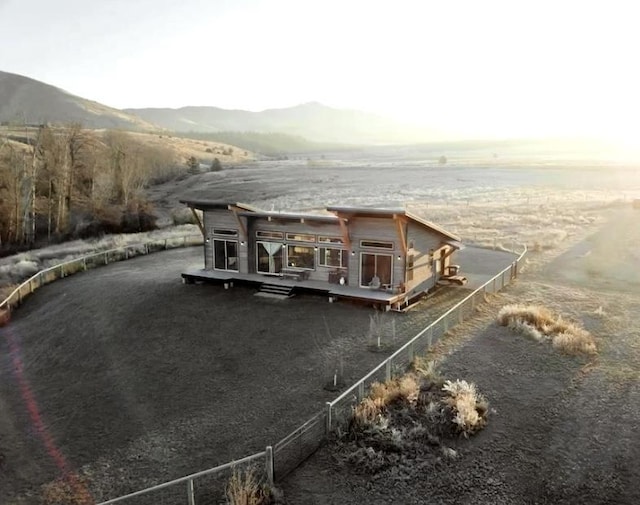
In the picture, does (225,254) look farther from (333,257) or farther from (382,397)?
(382,397)

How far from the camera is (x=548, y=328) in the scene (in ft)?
60.5

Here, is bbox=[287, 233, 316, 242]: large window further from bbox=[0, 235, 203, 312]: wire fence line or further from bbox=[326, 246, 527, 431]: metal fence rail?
bbox=[0, 235, 203, 312]: wire fence line

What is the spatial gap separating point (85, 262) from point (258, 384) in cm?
2030

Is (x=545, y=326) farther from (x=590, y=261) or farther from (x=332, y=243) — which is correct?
(x=590, y=261)

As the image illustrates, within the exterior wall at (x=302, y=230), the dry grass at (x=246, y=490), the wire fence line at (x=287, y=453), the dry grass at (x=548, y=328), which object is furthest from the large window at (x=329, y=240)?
the dry grass at (x=246, y=490)

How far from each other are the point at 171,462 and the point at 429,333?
876 cm

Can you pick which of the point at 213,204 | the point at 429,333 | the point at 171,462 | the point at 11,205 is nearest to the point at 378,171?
the point at 11,205

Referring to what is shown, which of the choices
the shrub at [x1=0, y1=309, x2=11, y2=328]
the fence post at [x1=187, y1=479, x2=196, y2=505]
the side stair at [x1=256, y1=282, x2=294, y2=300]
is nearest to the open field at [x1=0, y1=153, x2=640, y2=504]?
the shrub at [x1=0, y1=309, x2=11, y2=328]

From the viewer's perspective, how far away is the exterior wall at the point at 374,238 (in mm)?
22359

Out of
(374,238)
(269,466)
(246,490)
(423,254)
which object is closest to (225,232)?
(374,238)

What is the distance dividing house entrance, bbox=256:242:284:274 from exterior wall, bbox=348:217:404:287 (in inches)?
145

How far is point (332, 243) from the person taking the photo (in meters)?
23.8

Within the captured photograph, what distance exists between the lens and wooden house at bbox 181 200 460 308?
22375mm

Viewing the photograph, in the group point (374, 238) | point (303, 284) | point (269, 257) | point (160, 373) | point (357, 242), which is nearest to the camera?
point (160, 373)
